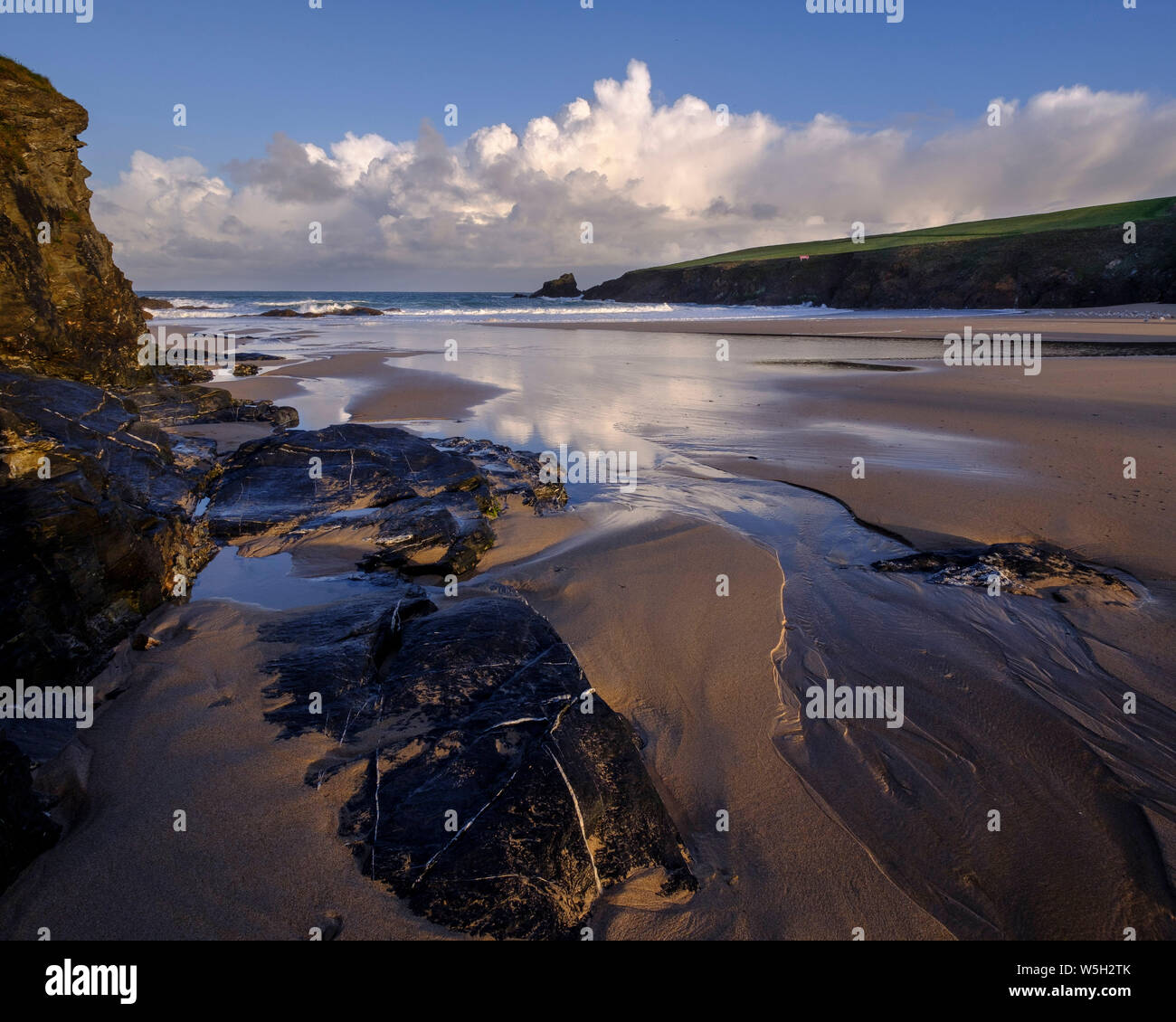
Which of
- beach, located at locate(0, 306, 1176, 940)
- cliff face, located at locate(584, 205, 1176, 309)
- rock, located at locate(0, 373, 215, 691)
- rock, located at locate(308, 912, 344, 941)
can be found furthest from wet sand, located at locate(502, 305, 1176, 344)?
rock, located at locate(308, 912, 344, 941)

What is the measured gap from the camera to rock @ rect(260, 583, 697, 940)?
2.09 meters

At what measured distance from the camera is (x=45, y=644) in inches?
120

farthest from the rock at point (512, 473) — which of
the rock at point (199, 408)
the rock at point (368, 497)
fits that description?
the rock at point (199, 408)

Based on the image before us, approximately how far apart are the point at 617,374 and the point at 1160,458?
40.5 feet

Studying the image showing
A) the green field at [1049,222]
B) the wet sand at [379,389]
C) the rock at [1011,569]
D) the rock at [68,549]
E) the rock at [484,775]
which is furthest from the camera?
the green field at [1049,222]

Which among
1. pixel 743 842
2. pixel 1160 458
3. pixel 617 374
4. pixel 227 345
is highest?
pixel 227 345

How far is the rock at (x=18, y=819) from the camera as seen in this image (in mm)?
2023

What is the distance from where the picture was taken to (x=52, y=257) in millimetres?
10352
